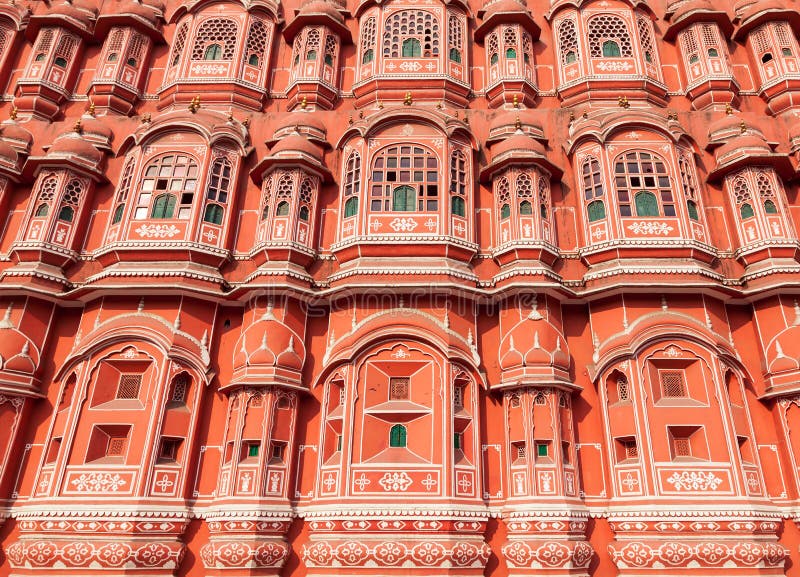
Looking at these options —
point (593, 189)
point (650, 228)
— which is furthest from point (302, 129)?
point (650, 228)

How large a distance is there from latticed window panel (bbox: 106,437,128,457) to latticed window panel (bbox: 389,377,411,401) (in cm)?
603

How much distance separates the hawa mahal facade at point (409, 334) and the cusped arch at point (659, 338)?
73mm

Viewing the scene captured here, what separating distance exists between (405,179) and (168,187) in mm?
6287

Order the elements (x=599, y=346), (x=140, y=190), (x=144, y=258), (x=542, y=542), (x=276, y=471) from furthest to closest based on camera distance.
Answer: (x=140, y=190) → (x=144, y=258) → (x=599, y=346) → (x=276, y=471) → (x=542, y=542)

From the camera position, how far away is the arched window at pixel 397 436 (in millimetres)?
12289

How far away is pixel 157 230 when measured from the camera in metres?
14.3

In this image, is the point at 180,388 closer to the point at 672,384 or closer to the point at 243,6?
the point at 672,384

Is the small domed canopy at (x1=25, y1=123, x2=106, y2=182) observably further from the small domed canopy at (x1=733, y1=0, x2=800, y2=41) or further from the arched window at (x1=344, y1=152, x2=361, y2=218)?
the small domed canopy at (x1=733, y1=0, x2=800, y2=41)

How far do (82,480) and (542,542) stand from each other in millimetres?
9605

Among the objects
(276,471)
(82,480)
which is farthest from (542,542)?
(82,480)

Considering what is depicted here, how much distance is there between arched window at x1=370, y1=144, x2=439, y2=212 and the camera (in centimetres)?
1447

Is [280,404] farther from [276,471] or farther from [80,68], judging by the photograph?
[80,68]

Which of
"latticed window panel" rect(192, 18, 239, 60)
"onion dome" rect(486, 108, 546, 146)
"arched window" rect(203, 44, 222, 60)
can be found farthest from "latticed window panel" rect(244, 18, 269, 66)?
"onion dome" rect(486, 108, 546, 146)

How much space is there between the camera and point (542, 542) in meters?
11.2
